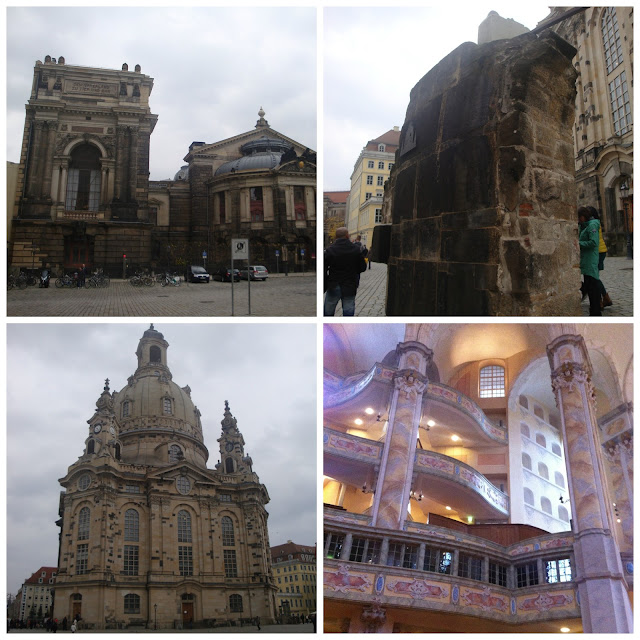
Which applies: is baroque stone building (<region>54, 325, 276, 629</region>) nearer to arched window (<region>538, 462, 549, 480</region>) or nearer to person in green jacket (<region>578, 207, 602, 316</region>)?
arched window (<region>538, 462, 549, 480</region>)

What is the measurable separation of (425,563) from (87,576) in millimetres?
18049

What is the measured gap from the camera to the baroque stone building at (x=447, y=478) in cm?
757

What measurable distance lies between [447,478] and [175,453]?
2307cm

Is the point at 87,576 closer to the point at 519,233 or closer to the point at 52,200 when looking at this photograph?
the point at 52,200

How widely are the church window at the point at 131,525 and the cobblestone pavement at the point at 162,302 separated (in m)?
13.4

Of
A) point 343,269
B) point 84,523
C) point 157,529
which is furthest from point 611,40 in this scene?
point 84,523

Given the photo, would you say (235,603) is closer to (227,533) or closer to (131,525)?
(227,533)

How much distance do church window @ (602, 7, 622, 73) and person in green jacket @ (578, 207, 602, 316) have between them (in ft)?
73.8

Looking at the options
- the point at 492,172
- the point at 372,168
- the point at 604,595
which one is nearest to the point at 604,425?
the point at 604,595

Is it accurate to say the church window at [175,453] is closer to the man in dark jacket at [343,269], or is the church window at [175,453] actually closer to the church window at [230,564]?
the church window at [230,564]

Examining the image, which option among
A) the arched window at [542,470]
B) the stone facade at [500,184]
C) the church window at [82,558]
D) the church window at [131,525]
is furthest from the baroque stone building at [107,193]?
the stone facade at [500,184]

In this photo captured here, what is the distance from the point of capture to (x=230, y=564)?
26.9 meters

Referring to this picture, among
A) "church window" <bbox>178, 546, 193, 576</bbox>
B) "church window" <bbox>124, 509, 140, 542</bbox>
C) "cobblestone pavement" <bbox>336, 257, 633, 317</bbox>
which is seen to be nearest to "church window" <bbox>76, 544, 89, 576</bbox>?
"church window" <bbox>124, 509, 140, 542</bbox>

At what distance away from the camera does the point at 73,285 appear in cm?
1588
